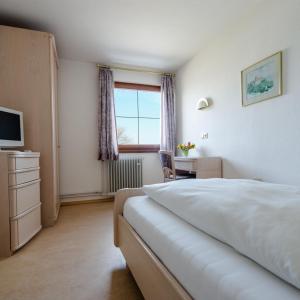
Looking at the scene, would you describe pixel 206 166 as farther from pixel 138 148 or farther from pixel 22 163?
pixel 22 163

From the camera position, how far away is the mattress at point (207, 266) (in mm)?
500

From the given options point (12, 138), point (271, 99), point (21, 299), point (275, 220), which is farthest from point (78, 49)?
point (275, 220)

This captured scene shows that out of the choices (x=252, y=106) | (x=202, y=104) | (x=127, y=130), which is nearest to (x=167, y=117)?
(x=127, y=130)

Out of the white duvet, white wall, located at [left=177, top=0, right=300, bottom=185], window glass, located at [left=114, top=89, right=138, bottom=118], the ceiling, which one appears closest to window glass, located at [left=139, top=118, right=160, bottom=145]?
window glass, located at [left=114, top=89, right=138, bottom=118]

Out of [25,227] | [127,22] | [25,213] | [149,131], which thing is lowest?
[25,227]

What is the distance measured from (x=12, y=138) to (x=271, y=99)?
2724 millimetres

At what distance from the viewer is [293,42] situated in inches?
79.9

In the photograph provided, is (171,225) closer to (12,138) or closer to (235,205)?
(235,205)

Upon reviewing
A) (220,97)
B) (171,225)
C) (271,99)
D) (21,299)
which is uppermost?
(220,97)

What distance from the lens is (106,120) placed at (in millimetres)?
3771

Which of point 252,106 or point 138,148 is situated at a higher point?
point 252,106

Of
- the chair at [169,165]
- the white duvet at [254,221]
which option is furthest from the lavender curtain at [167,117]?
the white duvet at [254,221]

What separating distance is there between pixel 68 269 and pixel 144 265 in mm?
905

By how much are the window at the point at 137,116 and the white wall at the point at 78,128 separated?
0.50 metres
